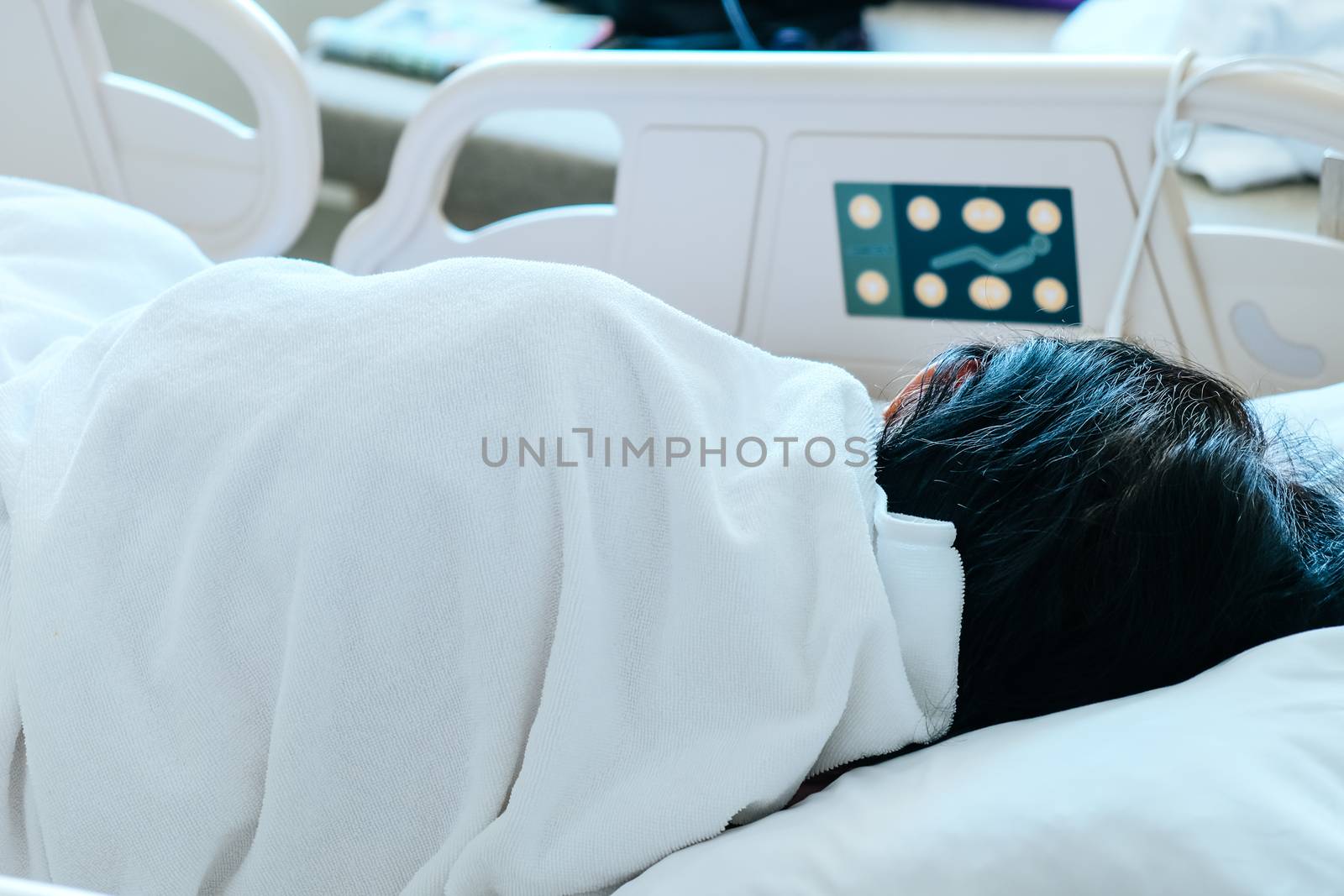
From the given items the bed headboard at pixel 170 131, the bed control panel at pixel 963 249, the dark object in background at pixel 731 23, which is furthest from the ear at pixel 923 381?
the dark object in background at pixel 731 23

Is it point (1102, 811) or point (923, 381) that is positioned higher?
point (923, 381)

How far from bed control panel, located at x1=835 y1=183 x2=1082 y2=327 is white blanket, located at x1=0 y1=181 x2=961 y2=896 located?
47cm

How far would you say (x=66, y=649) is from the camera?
2.37 feet

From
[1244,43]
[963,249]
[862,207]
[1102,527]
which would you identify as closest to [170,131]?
[862,207]

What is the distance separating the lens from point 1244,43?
5.74 feet

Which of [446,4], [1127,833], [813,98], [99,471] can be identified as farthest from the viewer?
[446,4]

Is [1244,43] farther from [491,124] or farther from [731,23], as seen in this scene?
[491,124]

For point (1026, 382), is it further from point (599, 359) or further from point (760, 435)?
point (599, 359)

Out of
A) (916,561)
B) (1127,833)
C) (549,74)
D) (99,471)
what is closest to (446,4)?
(549,74)

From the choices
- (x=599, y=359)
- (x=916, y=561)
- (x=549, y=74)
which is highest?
(x=549, y=74)

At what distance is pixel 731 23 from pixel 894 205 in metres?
1.14

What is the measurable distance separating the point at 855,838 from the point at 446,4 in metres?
2.04

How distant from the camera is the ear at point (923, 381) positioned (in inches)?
32.6
